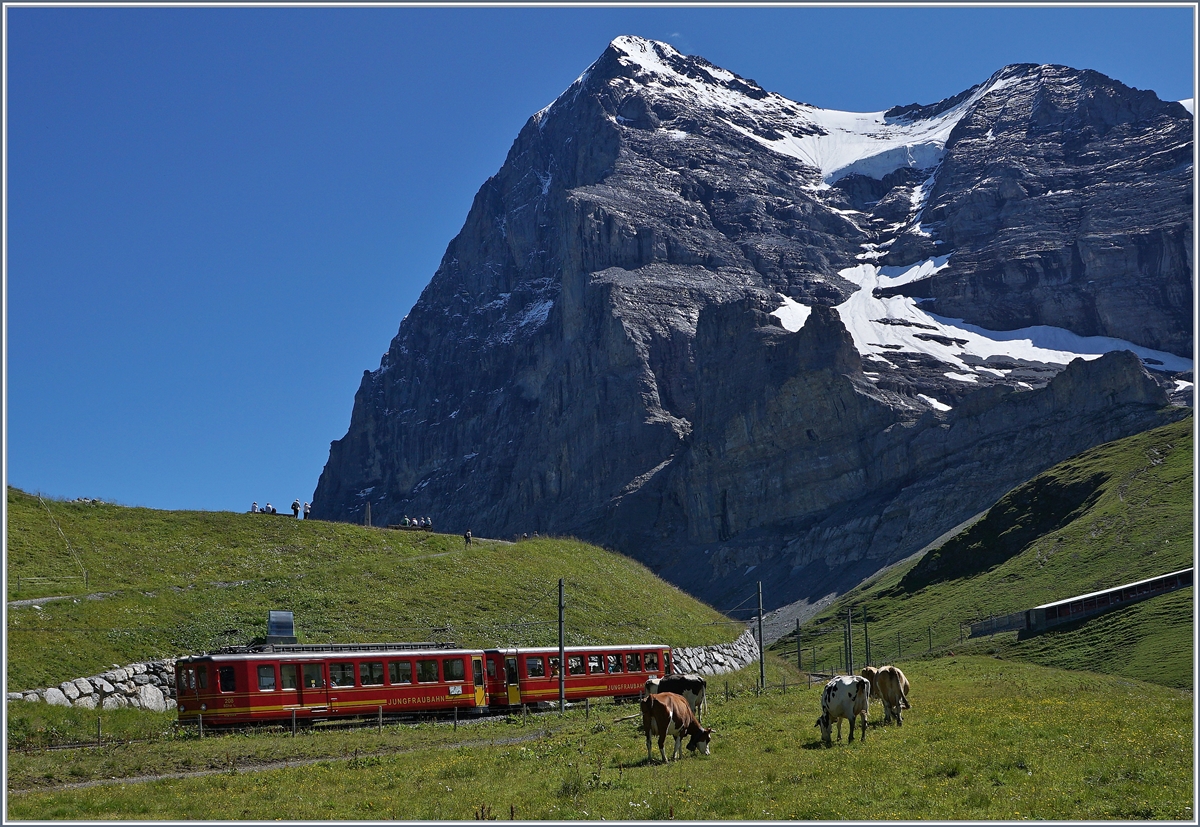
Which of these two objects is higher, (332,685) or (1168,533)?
(1168,533)

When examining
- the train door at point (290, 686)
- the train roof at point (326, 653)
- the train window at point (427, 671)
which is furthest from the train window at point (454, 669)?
the train door at point (290, 686)

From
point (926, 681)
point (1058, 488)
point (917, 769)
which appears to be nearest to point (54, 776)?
point (917, 769)

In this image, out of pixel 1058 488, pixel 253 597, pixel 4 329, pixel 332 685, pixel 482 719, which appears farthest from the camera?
pixel 1058 488

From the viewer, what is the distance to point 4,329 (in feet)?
67.6

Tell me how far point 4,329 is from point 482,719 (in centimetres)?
3111

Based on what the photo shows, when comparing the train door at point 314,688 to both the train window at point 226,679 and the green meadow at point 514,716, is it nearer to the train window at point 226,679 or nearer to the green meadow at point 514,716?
the train window at point 226,679

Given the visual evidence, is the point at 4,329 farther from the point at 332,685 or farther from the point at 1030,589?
the point at 1030,589

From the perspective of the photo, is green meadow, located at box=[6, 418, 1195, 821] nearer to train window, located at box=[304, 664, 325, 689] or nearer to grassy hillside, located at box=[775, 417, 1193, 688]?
grassy hillside, located at box=[775, 417, 1193, 688]

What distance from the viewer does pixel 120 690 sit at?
44.9 metres

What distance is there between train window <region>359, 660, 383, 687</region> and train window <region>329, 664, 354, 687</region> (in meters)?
0.47

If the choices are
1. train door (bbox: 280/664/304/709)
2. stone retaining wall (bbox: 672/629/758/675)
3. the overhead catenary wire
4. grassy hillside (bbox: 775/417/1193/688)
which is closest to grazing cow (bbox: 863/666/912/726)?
train door (bbox: 280/664/304/709)

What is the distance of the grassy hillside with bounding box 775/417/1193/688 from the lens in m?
85.2

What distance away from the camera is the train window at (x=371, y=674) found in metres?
44.4

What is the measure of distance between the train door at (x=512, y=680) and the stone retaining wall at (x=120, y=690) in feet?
47.6
